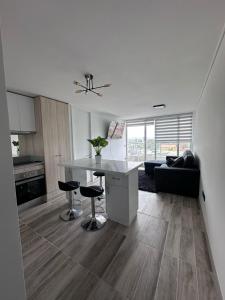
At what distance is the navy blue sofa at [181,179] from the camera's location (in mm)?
3014

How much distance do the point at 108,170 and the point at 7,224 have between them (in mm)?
1496

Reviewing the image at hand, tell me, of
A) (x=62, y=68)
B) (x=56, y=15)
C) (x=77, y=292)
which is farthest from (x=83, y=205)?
(x=56, y=15)

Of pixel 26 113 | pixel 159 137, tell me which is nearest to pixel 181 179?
pixel 159 137

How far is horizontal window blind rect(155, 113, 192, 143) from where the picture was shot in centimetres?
Answer: 552

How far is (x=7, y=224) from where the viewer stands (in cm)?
67

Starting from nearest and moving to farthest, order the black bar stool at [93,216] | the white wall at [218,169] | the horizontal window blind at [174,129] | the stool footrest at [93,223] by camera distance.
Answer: the white wall at [218,169] → the black bar stool at [93,216] → the stool footrest at [93,223] → the horizontal window blind at [174,129]

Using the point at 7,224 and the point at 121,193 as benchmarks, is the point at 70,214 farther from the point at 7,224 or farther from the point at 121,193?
the point at 7,224

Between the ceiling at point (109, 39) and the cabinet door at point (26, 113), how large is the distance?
0.57 metres

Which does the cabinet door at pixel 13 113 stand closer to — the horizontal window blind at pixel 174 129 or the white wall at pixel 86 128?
the white wall at pixel 86 128

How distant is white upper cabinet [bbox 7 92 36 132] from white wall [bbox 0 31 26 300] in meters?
2.51

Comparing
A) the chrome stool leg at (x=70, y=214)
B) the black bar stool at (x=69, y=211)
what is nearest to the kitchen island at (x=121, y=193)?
the black bar stool at (x=69, y=211)

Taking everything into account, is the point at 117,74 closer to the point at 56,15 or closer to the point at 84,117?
the point at 56,15

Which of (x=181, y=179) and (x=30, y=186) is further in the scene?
(x=181, y=179)

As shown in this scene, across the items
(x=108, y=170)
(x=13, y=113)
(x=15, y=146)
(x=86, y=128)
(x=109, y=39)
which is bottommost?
(x=108, y=170)
